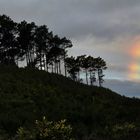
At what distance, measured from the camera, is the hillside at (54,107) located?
26688 mm

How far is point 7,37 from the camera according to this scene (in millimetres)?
93625

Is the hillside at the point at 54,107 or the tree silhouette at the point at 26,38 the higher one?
the tree silhouette at the point at 26,38

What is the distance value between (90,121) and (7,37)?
6362 cm

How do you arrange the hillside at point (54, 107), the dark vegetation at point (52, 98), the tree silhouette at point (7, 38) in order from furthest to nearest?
the tree silhouette at point (7, 38) < the hillside at point (54, 107) < the dark vegetation at point (52, 98)

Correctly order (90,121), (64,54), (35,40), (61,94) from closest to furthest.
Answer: (90,121) < (61,94) < (35,40) < (64,54)

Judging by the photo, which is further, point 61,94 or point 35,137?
point 61,94

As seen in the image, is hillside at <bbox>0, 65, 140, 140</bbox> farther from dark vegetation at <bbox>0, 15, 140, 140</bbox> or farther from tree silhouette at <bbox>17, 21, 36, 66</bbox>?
tree silhouette at <bbox>17, 21, 36, 66</bbox>

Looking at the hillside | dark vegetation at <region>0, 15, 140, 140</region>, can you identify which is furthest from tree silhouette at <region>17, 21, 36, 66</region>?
the hillside

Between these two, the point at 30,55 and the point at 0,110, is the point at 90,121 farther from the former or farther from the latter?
the point at 30,55

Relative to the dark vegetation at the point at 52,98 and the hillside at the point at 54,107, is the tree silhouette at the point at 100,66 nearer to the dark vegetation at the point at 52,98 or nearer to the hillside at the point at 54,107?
the dark vegetation at the point at 52,98

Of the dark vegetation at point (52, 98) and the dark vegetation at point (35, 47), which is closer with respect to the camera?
the dark vegetation at point (52, 98)

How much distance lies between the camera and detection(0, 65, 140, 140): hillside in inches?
1051

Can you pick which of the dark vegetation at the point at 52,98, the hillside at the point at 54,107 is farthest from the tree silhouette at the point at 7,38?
the hillside at the point at 54,107

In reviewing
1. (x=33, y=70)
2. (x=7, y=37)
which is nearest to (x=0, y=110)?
(x=33, y=70)
